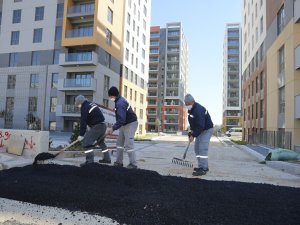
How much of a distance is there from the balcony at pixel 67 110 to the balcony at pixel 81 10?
1093 cm

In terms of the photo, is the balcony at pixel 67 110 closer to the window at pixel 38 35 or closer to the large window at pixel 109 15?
the window at pixel 38 35

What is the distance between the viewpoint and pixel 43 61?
36625 millimetres

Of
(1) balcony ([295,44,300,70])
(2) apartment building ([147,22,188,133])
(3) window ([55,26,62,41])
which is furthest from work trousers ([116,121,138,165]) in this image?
(2) apartment building ([147,22,188,133])

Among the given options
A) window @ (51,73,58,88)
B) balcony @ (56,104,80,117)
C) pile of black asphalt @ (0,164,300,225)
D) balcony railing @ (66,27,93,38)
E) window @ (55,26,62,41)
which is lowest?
pile of black asphalt @ (0,164,300,225)

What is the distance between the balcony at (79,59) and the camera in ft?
109

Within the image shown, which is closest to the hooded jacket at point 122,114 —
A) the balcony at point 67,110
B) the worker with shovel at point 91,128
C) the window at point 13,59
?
the worker with shovel at point 91,128

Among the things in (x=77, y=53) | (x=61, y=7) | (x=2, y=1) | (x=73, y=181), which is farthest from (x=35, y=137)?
(x=2, y=1)

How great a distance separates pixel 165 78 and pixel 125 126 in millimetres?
87357

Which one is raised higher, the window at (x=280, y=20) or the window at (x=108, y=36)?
the window at (x=108, y=36)

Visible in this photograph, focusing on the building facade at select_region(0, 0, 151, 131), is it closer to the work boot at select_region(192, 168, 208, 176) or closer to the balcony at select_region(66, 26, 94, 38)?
the balcony at select_region(66, 26, 94, 38)

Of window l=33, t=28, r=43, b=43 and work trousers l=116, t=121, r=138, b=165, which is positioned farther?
window l=33, t=28, r=43, b=43

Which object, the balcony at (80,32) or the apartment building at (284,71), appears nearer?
the apartment building at (284,71)

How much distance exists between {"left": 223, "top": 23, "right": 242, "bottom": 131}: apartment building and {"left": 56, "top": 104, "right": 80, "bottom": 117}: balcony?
219 feet

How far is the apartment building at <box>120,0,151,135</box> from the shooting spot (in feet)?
143
